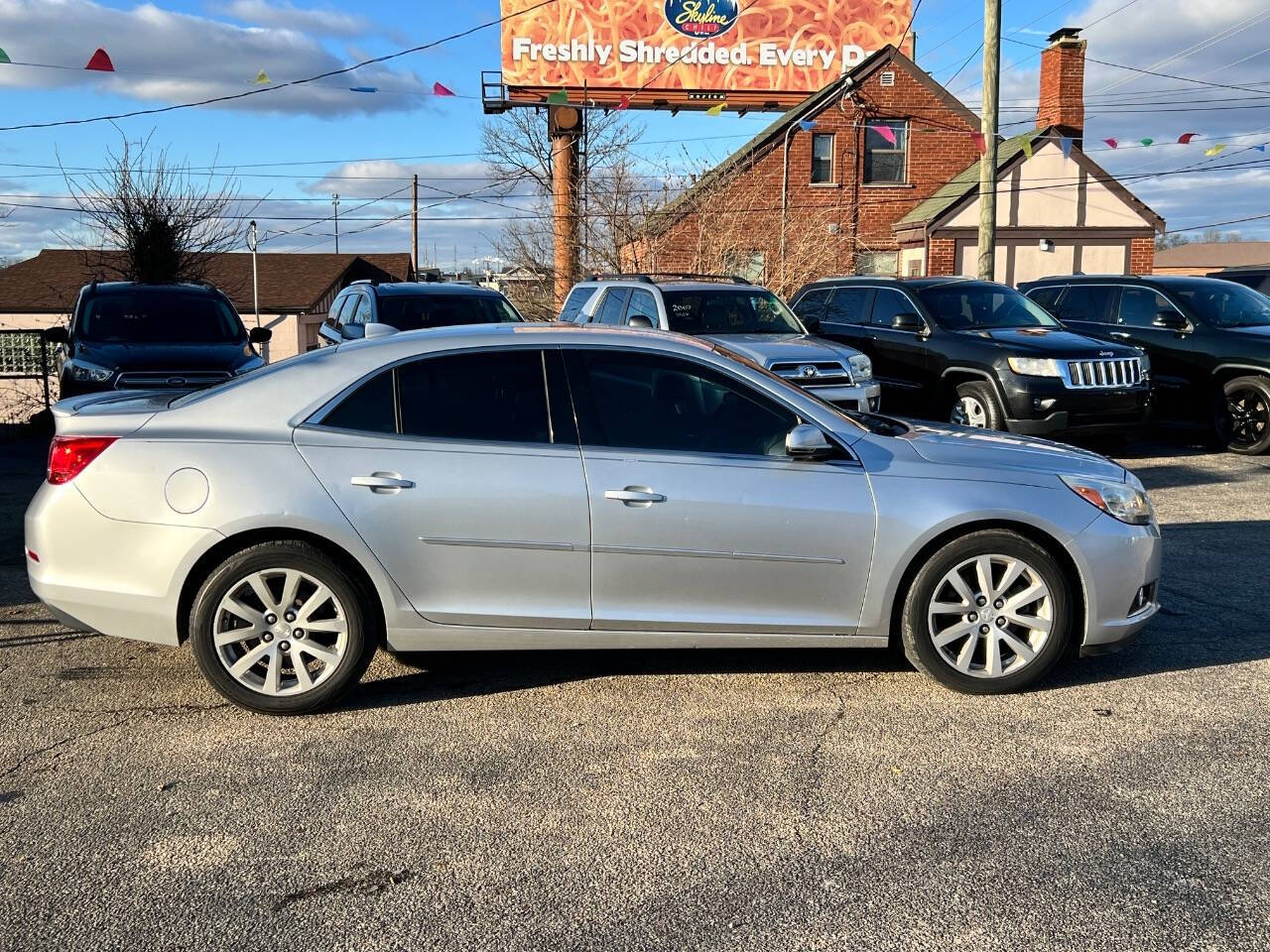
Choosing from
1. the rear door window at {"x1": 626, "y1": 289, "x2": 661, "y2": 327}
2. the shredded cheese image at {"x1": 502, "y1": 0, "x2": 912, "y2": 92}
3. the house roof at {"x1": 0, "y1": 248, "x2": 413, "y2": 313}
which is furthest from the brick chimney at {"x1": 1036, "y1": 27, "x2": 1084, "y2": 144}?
the house roof at {"x1": 0, "y1": 248, "x2": 413, "y2": 313}

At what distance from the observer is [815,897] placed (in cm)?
332

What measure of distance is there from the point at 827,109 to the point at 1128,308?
54.9ft

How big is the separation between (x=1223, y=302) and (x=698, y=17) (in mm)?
21890

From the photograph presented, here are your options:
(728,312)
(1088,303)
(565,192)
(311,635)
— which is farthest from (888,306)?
(565,192)

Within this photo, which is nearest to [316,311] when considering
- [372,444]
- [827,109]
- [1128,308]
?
[827,109]

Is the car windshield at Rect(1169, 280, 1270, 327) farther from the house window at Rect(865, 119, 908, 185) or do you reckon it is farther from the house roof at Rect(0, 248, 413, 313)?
the house roof at Rect(0, 248, 413, 313)

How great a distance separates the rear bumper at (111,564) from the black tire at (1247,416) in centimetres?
1071

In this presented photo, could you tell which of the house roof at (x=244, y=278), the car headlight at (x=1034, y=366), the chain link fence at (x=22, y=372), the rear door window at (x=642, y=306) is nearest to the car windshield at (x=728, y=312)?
the rear door window at (x=642, y=306)

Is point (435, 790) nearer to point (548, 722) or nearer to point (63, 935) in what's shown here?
point (548, 722)

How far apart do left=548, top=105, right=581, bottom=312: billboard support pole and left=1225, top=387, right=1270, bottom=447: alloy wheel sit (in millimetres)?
12823

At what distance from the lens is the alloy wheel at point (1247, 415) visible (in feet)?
38.3

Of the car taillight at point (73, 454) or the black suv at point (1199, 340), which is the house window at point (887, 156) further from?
the car taillight at point (73, 454)

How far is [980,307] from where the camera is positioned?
40.4ft

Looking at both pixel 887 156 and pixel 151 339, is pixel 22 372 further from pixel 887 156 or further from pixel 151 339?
pixel 887 156
